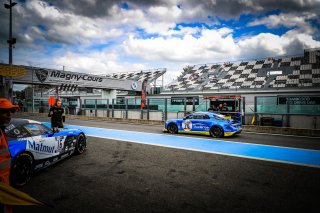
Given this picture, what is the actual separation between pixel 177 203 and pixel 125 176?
1592 mm

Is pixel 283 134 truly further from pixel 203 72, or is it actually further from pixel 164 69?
pixel 164 69

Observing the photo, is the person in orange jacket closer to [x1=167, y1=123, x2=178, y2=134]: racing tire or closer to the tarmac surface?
the tarmac surface

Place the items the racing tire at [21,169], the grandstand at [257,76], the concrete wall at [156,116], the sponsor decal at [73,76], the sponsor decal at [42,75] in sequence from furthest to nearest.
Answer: the grandstand at [257,76]
the sponsor decal at [73,76]
the sponsor decal at [42,75]
the concrete wall at [156,116]
the racing tire at [21,169]

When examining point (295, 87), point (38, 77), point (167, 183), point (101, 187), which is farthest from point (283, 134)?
point (38, 77)

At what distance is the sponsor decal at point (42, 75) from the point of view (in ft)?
63.4

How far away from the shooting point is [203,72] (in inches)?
1372

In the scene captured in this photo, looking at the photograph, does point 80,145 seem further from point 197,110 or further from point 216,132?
point 197,110

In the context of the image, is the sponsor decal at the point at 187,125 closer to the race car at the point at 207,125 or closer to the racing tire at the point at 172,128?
the race car at the point at 207,125

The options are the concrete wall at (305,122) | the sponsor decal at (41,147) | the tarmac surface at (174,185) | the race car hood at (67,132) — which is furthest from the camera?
the concrete wall at (305,122)

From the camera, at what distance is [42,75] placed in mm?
19734

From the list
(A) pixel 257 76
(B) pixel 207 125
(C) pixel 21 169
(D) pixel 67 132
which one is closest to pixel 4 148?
(C) pixel 21 169

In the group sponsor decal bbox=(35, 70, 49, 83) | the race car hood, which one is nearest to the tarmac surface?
the race car hood

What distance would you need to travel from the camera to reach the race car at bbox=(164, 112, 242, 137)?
9.37 m

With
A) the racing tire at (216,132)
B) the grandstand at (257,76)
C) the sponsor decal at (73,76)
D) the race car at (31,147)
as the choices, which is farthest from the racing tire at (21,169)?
the grandstand at (257,76)
